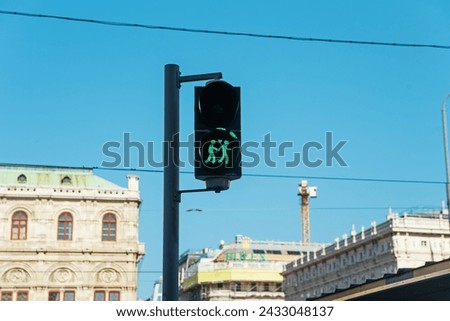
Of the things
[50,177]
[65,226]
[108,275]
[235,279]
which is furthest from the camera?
[235,279]

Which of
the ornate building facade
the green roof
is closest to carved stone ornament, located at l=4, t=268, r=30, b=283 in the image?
the green roof

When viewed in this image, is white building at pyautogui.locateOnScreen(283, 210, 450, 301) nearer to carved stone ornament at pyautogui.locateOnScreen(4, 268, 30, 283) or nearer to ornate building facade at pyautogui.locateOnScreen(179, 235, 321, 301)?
ornate building facade at pyautogui.locateOnScreen(179, 235, 321, 301)

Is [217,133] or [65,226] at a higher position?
[65,226]

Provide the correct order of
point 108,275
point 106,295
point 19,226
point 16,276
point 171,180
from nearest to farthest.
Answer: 1. point 171,180
2. point 16,276
3. point 106,295
4. point 108,275
5. point 19,226

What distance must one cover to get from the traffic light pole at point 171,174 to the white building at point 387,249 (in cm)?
7374

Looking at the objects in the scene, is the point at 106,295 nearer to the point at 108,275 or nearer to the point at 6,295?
the point at 108,275

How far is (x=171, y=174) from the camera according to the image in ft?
24.5

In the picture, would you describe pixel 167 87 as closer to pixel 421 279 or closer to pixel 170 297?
pixel 170 297

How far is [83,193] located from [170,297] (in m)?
62.2

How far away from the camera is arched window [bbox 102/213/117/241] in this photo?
6712 cm

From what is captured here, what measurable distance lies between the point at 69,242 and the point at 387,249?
35.6 m

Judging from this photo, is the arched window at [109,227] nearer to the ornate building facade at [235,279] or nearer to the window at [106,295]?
the window at [106,295]

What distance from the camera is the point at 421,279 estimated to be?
27.7 metres

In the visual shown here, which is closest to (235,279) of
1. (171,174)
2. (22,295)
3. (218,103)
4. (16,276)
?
(16,276)
